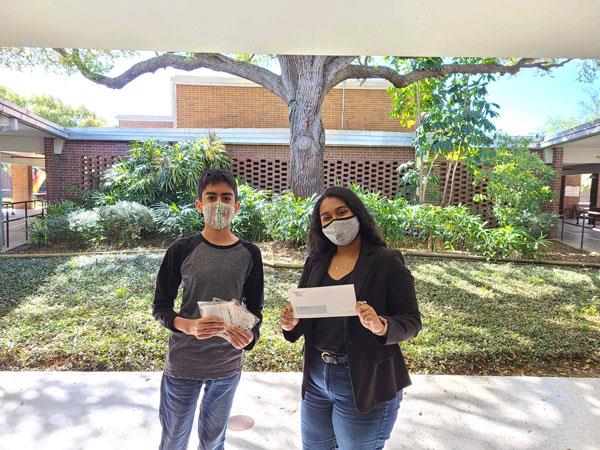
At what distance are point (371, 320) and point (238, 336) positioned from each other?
60cm

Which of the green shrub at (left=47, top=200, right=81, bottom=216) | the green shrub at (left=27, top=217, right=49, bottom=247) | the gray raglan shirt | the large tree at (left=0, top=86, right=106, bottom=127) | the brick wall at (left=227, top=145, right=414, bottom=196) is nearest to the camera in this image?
the gray raglan shirt

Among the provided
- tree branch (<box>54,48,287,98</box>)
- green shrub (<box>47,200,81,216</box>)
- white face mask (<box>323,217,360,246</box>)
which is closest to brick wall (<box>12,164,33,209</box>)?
green shrub (<box>47,200,81,216</box>)

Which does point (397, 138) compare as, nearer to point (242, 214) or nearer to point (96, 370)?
point (242, 214)

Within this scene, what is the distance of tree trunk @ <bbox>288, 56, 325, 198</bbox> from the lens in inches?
348

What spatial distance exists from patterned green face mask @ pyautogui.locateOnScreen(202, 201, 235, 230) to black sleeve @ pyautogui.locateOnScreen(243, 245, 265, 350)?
0.17 metres

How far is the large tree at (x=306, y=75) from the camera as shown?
29.2 feet

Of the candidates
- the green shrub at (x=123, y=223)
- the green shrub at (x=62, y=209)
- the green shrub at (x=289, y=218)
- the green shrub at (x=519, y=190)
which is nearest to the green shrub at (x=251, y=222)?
the green shrub at (x=289, y=218)

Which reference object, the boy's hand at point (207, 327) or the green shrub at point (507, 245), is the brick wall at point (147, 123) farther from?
the boy's hand at point (207, 327)

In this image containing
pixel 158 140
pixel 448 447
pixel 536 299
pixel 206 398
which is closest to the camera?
pixel 206 398

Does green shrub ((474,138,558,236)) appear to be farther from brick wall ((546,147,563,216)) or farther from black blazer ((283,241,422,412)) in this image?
black blazer ((283,241,422,412))

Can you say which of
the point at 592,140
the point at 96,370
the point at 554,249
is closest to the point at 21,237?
the point at 96,370

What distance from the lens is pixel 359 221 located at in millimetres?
1944

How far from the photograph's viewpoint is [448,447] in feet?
9.04

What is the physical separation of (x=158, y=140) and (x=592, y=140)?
39.5ft
